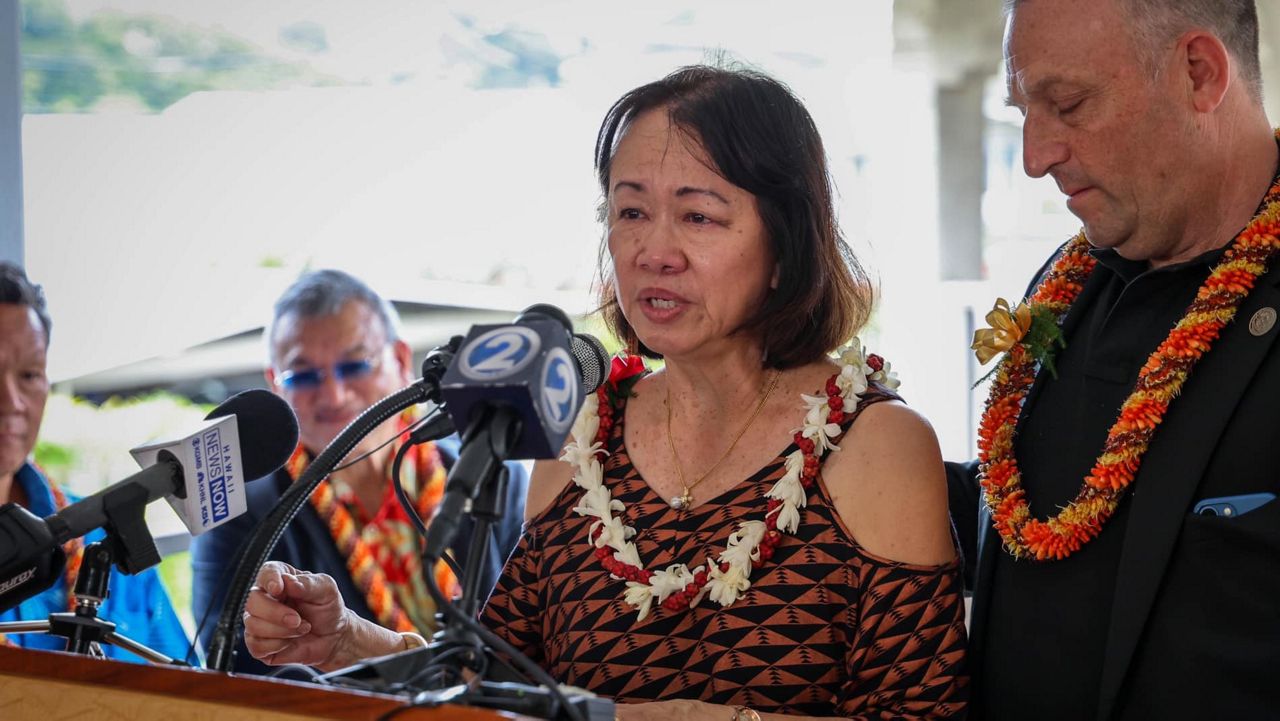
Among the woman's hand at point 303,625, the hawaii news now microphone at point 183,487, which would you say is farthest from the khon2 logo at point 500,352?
the woman's hand at point 303,625

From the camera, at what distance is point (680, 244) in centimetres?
195

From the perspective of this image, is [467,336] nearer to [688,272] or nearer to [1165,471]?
[688,272]

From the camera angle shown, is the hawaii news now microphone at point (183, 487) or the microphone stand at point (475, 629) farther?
the hawaii news now microphone at point (183, 487)

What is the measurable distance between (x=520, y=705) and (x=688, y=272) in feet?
3.25

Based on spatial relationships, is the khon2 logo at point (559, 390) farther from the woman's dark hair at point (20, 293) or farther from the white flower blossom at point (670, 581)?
the woman's dark hair at point (20, 293)

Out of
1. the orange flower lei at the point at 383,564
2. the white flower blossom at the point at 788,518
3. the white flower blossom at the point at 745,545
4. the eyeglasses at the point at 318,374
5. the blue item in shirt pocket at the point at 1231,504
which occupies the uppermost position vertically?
the eyeglasses at the point at 318,374

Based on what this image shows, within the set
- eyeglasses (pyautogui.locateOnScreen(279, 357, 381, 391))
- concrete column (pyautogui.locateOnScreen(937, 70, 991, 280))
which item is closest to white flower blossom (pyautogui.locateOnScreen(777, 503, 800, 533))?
eyeglasses (pyautogui.locateOnScreen(279, 357, 381, 391))

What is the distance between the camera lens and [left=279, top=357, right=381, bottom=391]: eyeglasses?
370 centimetres

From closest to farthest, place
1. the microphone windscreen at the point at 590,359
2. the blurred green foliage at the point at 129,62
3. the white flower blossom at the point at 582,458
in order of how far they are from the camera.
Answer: the microphone windscreen at the point at 590,359
the white flower blossom at the point at 582,458
the blurred green foliage at the point at 129,62

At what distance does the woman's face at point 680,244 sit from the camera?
1.95 meters

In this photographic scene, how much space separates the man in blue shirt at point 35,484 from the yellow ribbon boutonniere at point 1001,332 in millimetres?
2174

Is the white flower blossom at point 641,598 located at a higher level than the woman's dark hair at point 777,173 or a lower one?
lower

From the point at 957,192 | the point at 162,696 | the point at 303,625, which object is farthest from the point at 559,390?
the point at 957,192

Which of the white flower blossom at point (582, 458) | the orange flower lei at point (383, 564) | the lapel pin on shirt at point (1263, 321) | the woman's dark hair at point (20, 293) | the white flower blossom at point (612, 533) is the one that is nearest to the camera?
the lapel pin on shirt at point (1263, 321)
